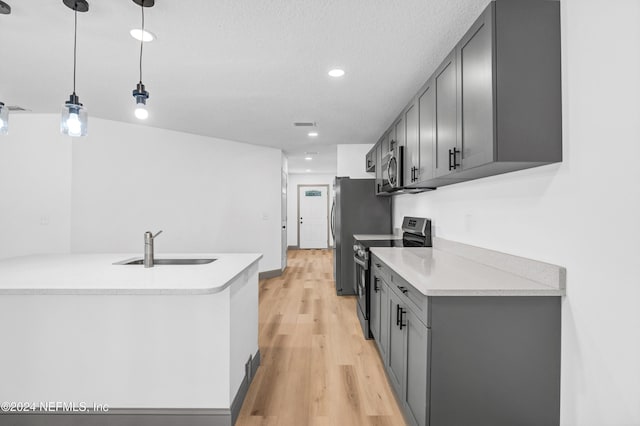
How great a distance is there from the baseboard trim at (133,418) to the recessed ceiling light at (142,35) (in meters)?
2.27

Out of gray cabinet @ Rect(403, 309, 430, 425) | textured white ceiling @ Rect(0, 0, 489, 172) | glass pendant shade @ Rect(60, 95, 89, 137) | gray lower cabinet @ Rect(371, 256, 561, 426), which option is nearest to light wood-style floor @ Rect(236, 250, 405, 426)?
gray cabinet @ Rect(403, 309, 430, 425)

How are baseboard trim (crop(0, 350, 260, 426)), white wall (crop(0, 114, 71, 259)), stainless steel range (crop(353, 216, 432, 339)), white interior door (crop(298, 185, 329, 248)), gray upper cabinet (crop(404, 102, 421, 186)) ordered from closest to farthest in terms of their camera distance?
baseboard trim (crop(0, 350, 260, 426)), gray upper cabinet (crop(404, 102, 421, 186)), stainless steel range (crop(353, 216, 432, 339)), white wall (crop(0, 114, 71, 259)), white interior door (crop(298, 185, 329, 248))

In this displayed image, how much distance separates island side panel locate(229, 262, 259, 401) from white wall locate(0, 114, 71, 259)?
3491 millimetres

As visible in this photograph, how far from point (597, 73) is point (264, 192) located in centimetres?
505

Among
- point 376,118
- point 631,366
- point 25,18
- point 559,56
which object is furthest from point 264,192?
point 631,366

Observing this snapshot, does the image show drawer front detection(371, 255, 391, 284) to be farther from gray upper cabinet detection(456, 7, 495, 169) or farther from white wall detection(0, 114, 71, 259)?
white wall detection(0, 114, 71, 259)

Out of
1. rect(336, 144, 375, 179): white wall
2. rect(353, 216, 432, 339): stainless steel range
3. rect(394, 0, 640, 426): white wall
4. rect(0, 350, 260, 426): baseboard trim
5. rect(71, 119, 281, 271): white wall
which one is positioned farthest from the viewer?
rect(336, 144, 375, 179): white wall

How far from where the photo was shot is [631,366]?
1.19 m

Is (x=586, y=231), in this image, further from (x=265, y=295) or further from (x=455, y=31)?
(x=265, y=295)

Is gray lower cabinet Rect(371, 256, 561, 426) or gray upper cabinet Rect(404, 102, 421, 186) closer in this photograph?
gray lower cabinet Rect(371, 256, 561, 426)

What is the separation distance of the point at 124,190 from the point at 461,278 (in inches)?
186

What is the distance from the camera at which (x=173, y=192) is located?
5.02 m

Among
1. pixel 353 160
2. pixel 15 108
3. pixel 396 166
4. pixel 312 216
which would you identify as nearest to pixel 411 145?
pixel 396 166

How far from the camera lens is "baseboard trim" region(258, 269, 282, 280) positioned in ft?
19.4
